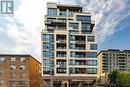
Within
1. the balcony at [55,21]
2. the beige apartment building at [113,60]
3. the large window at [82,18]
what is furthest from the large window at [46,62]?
the beige apartment building at [113,60]

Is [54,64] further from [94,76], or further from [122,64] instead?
[122,64]

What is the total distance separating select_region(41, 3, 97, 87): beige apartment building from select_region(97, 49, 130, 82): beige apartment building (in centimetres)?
8024

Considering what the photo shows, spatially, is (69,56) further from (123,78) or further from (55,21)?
(123,78)

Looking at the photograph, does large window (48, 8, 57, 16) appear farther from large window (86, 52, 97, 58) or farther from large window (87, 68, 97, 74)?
large window (87, 68, 97, 74)

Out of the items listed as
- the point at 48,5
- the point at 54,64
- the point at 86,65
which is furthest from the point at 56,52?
the point at 48,5

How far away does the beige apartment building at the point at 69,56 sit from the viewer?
54.7 m

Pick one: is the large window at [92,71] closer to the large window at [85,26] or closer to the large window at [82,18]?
the large window at [85,26]

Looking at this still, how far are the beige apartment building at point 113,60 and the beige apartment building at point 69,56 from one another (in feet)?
263

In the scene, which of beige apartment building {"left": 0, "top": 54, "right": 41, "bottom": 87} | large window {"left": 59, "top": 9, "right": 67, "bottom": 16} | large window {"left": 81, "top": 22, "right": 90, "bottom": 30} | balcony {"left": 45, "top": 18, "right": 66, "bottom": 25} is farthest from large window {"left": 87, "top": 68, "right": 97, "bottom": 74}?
large window {"left": 59, "top": 9, "right": 67, "bottom": 16}

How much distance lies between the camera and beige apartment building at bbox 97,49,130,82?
136 m

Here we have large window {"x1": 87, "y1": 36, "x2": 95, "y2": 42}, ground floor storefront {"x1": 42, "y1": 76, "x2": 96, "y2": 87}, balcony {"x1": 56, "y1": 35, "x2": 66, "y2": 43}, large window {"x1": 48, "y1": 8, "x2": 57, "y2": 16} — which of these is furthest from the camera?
large window {"x1": 48, "y1": 8, "x2": 57, "y2": 16}

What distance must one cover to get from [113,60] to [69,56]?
87.6m

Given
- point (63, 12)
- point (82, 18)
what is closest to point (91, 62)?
point (82, 18)

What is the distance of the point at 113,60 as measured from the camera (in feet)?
458
